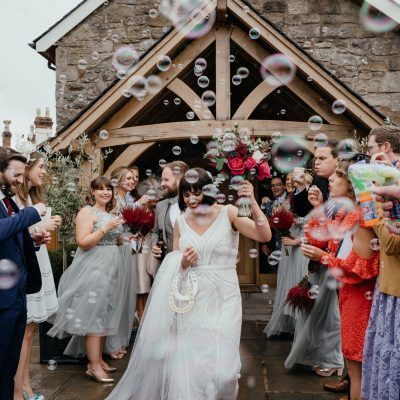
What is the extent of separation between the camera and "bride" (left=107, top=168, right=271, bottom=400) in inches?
134

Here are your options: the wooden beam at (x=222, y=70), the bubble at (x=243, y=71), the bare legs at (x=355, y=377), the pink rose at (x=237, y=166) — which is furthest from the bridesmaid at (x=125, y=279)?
the bare legs at (x=355, y=377)

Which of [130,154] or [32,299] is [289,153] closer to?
[130,154]

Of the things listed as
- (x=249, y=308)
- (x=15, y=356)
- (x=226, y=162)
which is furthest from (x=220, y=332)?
(x=249, y=308)

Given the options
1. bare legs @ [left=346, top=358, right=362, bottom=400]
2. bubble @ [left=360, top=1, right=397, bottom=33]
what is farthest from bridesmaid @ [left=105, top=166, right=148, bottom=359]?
bubble @ [left=360, top=1, right=397, bottom=33]

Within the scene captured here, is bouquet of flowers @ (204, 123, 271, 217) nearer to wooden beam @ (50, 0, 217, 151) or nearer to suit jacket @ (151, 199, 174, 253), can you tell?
suit jacket @ (151, 199, 174, 253)

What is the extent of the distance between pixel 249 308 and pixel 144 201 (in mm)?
3859

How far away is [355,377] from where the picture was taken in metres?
3.61

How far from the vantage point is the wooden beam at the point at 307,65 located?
7.36 m

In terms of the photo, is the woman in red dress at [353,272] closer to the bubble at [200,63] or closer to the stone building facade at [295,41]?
the bubble at [200,63]

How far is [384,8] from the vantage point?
10.6 meters

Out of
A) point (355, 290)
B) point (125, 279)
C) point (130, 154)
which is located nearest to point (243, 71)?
point (130, 154)

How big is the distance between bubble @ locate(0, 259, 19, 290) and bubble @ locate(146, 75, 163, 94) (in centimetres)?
503

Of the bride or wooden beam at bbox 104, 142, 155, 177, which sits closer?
the bride

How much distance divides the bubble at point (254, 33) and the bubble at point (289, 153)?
66.7 inches
